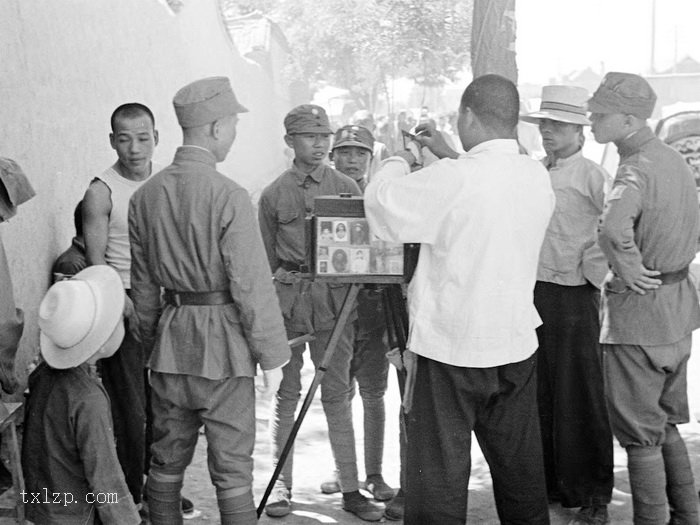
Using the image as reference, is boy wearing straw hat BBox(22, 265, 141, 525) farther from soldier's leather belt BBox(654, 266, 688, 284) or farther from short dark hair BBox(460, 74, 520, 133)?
soldier's leather belt BBox(654, 266, 688, 284)

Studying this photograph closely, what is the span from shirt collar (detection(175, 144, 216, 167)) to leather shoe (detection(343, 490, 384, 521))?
1930mm

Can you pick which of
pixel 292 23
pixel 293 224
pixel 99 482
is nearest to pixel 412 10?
pixel 292 23

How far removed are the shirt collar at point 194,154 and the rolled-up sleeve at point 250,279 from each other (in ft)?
0.70

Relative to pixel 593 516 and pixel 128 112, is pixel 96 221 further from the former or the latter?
pixel 593 516

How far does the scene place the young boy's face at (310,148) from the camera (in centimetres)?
479

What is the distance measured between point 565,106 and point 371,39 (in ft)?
71.8

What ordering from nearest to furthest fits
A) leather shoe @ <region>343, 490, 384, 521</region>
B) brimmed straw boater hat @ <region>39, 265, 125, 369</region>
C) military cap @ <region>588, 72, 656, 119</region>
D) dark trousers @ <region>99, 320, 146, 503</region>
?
1. brimmed straw boater hat @ <region>39, 265, 125, 369</region>
2. military cap @ <region>588, 72, 656, 119</region>
3. dark trousers @ <region>99, 320, 146, 503</region>
4. leather shoe @ <region>343, 490, 384, 521</region>

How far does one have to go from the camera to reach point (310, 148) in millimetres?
4781

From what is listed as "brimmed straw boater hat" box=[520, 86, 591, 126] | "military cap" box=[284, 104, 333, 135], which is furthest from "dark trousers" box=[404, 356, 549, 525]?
"military cap" box=[284, 104, 333, 135]

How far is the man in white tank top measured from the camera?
4301 millimetres

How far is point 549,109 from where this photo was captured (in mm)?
4500

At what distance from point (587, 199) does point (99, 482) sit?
8.38ft

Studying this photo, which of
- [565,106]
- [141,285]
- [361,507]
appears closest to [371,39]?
[565,106]

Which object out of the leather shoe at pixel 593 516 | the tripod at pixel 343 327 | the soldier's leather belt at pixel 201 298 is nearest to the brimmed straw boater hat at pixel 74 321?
the soldier's leather belt at pixel 201 298
